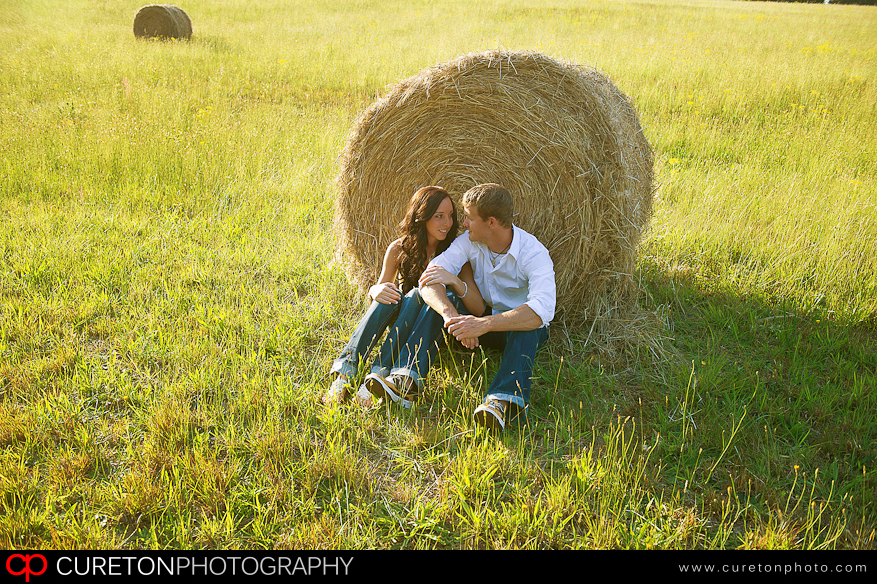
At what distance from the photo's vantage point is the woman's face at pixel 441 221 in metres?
3.75

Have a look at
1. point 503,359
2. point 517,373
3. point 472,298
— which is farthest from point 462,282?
point 517,373

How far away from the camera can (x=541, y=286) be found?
3.34m

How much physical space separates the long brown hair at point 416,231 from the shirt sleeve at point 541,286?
0.70 m

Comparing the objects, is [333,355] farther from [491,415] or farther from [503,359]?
[491,415]

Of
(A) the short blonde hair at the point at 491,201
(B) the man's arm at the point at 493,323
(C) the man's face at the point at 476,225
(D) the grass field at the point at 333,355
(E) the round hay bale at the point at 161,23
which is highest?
(E) the round hay bale at the point at 161,23

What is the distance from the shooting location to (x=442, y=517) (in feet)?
8.20

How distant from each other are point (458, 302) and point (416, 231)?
570mm

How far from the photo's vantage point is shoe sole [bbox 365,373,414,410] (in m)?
3.10

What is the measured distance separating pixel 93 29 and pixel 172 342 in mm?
14271

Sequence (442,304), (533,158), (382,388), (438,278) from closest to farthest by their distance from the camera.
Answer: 1. (382,388)
2. (442,304)
3. (438,278)
4. (533,158)

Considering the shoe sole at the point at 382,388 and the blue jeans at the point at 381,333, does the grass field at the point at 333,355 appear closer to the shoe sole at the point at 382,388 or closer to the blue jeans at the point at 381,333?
the shoe sole at the point at 382,388

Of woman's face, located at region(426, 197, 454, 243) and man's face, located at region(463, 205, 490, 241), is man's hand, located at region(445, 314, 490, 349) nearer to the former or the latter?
man's face, located at region(463, 205, 490, 241)

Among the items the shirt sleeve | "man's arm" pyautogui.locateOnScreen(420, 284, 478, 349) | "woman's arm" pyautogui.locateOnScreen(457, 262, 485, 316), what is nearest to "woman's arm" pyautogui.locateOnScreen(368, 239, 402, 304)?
"man's arm" pyautogui.locateOnScreen(420, 284, 478, 349)

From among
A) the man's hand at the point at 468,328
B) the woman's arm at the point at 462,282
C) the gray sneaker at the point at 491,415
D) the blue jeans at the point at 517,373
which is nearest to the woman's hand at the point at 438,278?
the woman's arm at the point at 462,282
